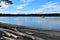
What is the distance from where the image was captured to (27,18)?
21.6m

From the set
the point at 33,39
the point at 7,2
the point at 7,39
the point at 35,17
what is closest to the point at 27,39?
the point at 33,39

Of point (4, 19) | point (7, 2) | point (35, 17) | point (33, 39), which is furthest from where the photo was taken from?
point (35, 17)

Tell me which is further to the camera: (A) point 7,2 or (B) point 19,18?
(B) point 19,18

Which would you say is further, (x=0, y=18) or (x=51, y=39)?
(x=0, y=18)

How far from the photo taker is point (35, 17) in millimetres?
22453

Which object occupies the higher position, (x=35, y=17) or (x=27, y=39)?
(x=35, y=17)

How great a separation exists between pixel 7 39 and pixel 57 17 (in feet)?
48.1

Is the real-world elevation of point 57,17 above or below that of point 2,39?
above

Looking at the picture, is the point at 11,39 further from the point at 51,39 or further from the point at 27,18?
the point at 27,18

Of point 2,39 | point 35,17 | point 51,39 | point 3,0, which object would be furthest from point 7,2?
point 35,17

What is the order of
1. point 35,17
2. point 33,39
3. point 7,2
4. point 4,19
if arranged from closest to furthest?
point 33,39, point 7,2, point 4,19, point 35,17

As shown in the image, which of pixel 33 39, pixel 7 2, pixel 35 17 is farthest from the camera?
pixel 35 17

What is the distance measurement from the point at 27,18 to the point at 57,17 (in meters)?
3.69

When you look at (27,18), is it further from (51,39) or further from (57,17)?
(51,39)
